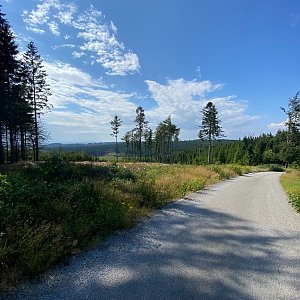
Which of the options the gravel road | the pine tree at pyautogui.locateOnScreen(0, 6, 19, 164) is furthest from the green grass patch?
the pine tree at pyautogui.locateOnScreen(0, 6, 19, 164)

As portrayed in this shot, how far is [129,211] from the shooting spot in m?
8.01

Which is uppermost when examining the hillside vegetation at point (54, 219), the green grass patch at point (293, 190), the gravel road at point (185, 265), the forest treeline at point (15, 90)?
the forest treeline at point (15, 90)

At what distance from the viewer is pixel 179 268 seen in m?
4.92

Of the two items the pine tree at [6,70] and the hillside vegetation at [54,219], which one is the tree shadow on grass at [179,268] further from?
the pine tree at [6,70]

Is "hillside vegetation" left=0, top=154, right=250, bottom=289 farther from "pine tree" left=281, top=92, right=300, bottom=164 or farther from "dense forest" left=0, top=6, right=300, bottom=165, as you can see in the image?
"pine tree" left=281, top=92, right=300, bottom=164

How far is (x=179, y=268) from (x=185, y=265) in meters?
0.18

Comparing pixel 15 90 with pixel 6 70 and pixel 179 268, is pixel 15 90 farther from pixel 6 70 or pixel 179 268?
pixel 179 268

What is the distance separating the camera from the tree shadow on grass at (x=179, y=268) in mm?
4113

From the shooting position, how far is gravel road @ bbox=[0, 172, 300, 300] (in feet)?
13.6

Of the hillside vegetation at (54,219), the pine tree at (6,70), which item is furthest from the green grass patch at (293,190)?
the pine tree at (6,70)

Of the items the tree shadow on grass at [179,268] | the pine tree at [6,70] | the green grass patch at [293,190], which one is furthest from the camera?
the pine tree at [6,70]

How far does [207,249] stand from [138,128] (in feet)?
222

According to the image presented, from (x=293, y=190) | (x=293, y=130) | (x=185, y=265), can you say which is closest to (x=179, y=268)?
(x=185, y=265)

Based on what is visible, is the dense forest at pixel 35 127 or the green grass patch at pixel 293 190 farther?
the dense forest at pixel 35 127
